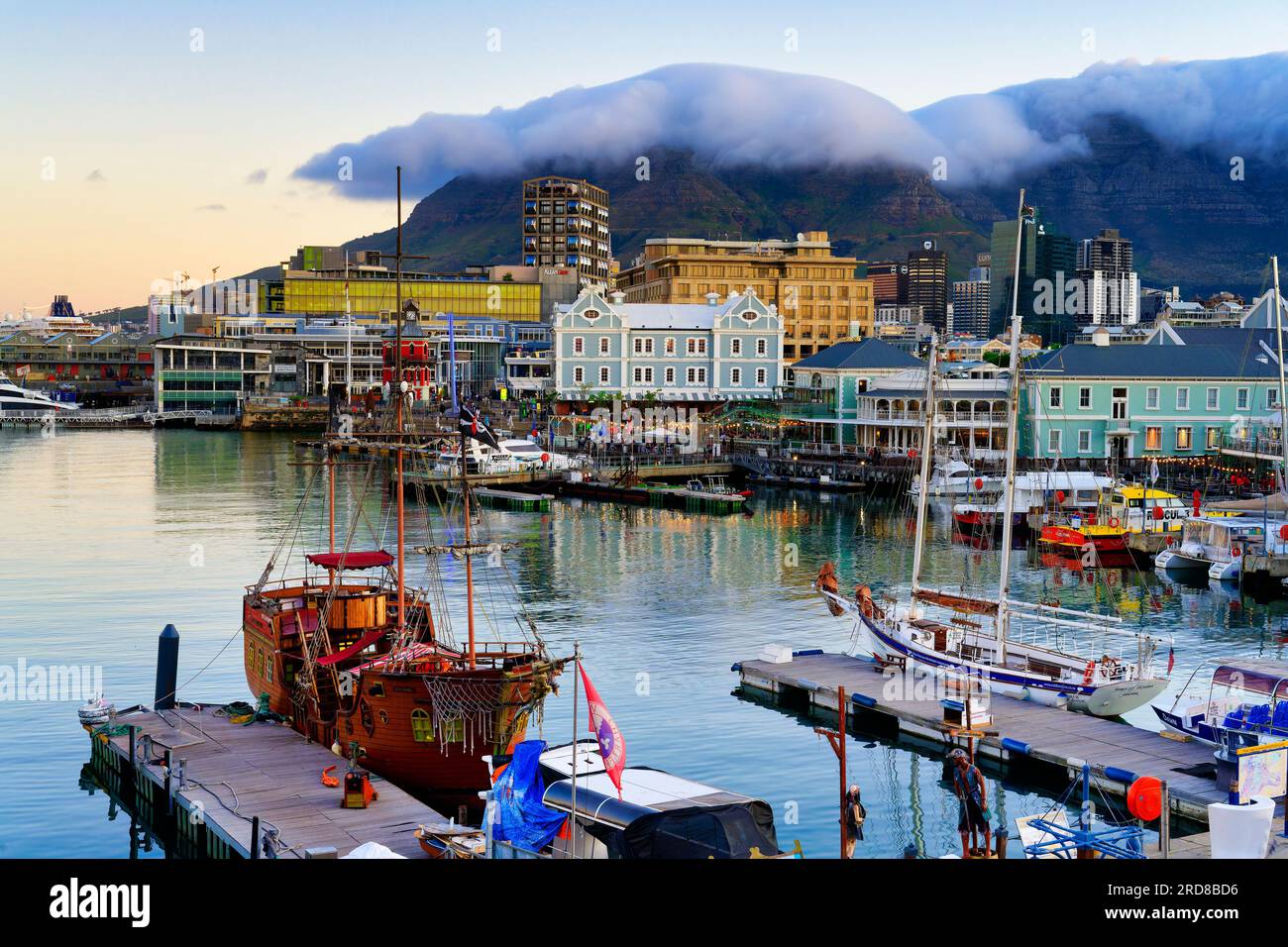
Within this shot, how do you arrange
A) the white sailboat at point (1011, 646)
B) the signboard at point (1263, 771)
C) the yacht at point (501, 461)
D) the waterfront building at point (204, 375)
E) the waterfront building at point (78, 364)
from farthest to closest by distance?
the waterfront building at point (78, 364)
the waterfront building at point (204, 375)
the yacht at point (501, 461)
the white sailboat at point (1011, 646)
the signboard at point (1263, 771)

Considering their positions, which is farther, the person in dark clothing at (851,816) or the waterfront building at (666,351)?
the waterfront building at (666,351)

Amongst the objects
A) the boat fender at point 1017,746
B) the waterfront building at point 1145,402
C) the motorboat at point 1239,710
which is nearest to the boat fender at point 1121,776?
the motorboat at point 1239,710

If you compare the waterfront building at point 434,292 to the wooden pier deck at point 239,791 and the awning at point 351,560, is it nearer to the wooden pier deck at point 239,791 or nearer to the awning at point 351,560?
the awning at point 351,560

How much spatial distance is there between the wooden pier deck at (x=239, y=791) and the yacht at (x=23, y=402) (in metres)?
135

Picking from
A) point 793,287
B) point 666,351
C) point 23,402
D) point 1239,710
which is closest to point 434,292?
point 23,402

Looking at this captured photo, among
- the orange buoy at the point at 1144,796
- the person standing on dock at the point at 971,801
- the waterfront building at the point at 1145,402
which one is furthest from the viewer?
the waterfront building at the point at 1145,402

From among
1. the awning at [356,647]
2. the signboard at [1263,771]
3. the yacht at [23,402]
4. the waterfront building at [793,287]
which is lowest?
the signboard at [1263,771]

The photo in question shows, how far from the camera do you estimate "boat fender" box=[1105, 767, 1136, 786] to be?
78.1ft

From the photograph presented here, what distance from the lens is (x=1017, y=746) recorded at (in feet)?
85.9

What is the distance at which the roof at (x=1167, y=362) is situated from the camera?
7806cm

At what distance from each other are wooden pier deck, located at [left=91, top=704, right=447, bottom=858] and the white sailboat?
14124mm

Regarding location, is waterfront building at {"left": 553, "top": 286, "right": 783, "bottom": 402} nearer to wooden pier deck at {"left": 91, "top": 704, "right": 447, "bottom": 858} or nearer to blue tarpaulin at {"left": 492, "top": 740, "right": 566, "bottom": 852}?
wooden pier deck at {"left": 91, "top": 704, "right": 447, "bottom": 858}

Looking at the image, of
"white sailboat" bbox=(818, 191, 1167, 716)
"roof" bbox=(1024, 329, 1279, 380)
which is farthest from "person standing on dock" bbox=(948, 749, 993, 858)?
"roof" bbox=(1024, 329, 1279, 380)
